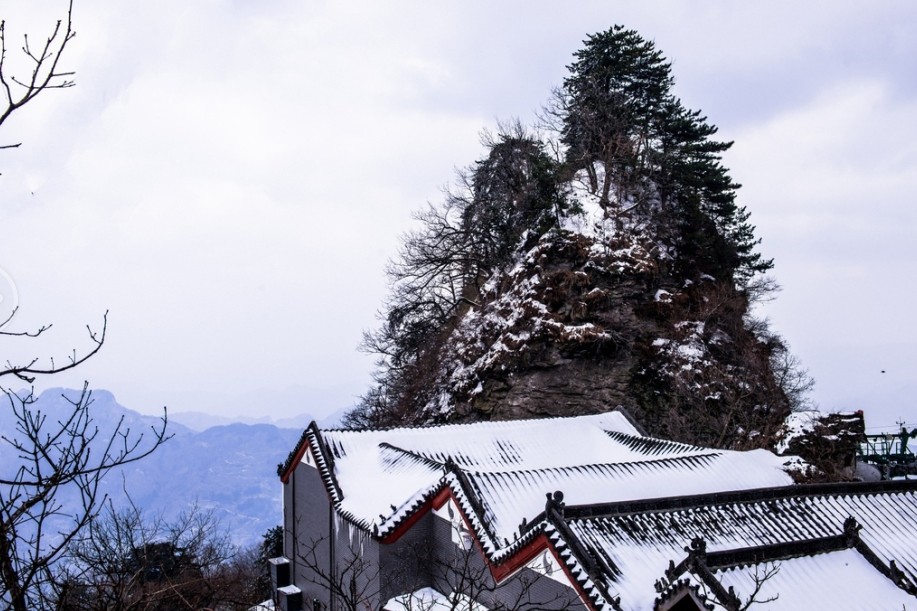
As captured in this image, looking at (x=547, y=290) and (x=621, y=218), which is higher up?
(x=621, y=218)

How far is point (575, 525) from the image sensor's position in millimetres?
11383

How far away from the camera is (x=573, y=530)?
1125 cm

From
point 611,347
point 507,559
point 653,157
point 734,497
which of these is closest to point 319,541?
point 507,559

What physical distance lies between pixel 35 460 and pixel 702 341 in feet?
84.5

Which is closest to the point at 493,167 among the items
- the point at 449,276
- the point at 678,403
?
the point at 449,276

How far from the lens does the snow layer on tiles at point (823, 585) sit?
9891 mm

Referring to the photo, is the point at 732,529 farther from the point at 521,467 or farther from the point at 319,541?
the point at 319,541

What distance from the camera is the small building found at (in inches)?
402

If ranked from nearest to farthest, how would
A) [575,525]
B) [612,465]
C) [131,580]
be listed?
1. [131,580]
2. [575,525]
3. [612,465]

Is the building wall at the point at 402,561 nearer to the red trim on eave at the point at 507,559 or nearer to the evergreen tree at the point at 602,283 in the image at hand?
the red trim on eave at the point at 507,559

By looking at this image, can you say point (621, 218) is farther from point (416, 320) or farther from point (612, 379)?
point (416, 320)

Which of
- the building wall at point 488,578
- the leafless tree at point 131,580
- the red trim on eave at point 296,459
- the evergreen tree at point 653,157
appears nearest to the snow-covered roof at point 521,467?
the building wall at point 488,578

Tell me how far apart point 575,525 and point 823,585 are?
11.8ft

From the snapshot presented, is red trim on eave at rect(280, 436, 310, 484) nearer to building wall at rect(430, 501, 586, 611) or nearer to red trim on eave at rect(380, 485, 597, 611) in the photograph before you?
red trim on eave at rect(380, 485, 597, 611)
